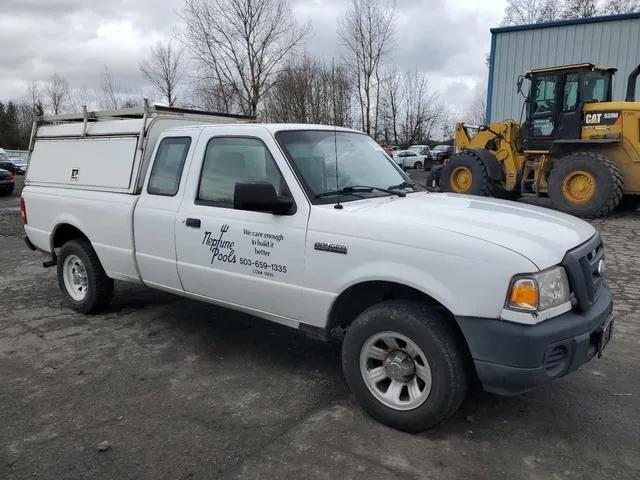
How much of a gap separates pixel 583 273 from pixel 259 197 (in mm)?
1996

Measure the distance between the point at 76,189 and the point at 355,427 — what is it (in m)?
3.86

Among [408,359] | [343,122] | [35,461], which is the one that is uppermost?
[343,122]

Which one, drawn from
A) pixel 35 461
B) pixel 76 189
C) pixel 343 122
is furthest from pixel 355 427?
pixel 343 122

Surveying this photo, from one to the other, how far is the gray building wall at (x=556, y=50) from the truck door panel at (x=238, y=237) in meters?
16.5

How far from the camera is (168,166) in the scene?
15.4 ft

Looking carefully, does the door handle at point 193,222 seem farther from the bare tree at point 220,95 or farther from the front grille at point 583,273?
the bare tree at point 220,95

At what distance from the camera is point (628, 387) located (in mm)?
3875

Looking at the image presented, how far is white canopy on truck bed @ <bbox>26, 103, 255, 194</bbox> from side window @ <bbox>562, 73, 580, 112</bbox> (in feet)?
27.4

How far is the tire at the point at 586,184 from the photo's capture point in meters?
10.8

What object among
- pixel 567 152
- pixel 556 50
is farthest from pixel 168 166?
pixel 556 50

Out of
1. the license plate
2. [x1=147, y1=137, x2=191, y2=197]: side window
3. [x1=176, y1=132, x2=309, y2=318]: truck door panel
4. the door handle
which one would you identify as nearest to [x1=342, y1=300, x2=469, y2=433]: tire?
[x1=176, y1=132, x2=309, y2=318]: truck door panel

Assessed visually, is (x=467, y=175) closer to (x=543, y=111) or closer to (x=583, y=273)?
(x=543, y=111)

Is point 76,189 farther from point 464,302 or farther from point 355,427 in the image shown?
point 464,302

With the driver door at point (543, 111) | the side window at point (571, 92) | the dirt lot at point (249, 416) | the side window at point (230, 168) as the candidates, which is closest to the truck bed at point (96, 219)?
the dirt lot at point (249, 416)
